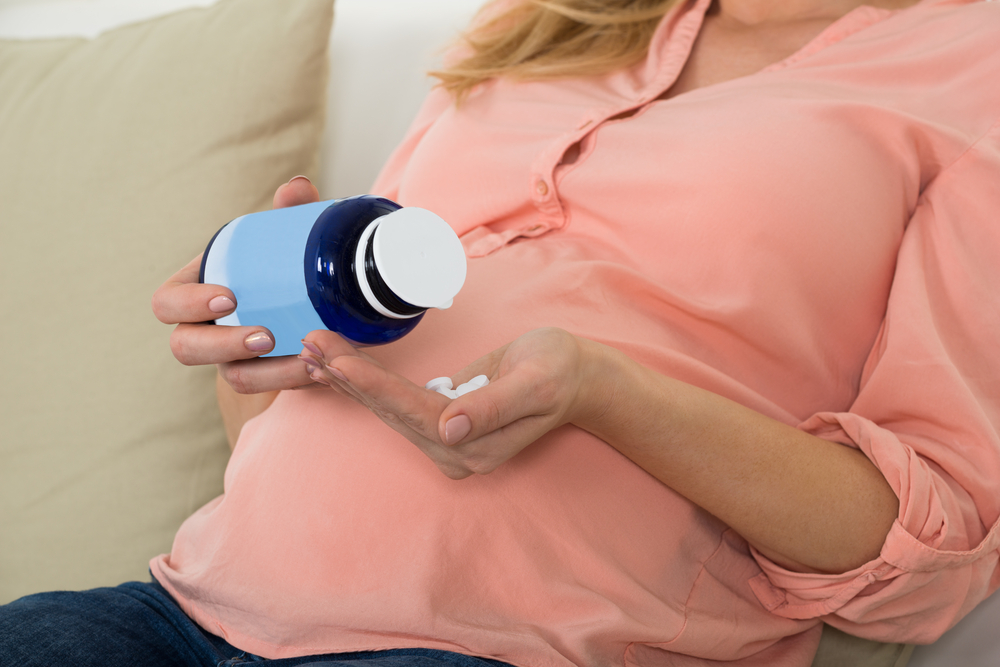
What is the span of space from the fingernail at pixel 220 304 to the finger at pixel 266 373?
5 cm

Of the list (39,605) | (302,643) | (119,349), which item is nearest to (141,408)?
(119,349)

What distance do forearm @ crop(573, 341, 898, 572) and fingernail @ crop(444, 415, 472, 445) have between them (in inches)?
7.0

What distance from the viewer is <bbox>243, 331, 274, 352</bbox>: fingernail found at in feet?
1.71

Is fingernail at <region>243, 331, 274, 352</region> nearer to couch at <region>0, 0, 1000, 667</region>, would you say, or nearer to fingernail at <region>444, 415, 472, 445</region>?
fingernail at <region>444, 415, 472, 445</region>

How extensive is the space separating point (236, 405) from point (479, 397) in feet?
1.78

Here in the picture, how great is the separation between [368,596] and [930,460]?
517 mm

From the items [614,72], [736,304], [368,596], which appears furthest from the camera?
[614,72]

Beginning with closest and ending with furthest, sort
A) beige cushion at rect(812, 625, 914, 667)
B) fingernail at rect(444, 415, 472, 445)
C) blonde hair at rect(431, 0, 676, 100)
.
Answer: fingernail at rect(444, 415, 472, 445)
beige cushion at rect(812, 625, 914, 667)
blonde hair at rect(431, 0, 676, 100)

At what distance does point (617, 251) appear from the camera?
77 cm

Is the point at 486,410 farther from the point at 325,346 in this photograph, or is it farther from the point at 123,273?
the point at 123,273

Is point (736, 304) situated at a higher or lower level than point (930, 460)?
higher

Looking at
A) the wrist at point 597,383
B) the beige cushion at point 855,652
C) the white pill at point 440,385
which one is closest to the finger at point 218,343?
the white pill at point 440,385

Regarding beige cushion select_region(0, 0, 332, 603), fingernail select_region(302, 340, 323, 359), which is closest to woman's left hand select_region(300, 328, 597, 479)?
fingernail select_region(302, 340, 323, 359)

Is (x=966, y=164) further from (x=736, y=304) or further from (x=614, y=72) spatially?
(x=614, y=72)
